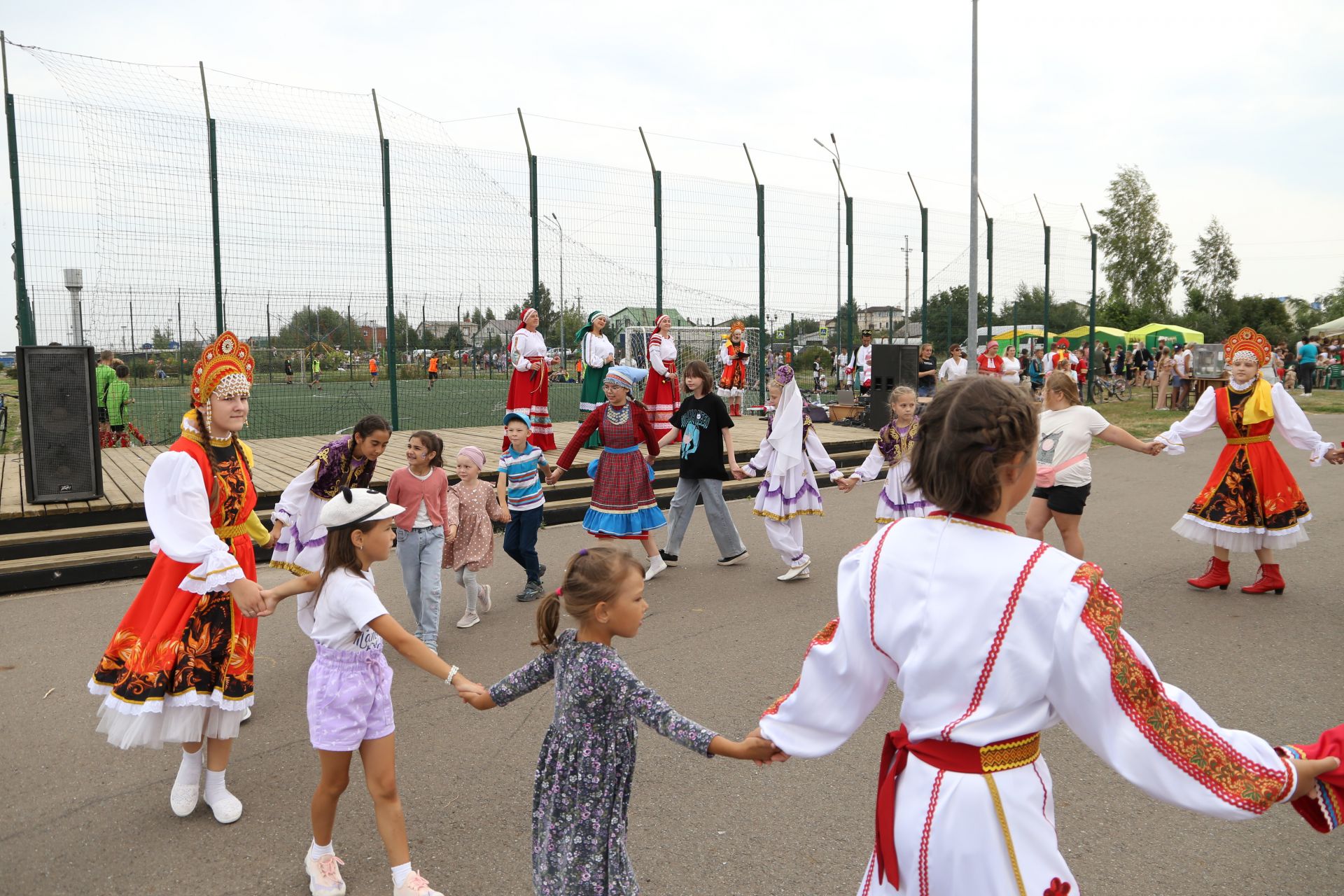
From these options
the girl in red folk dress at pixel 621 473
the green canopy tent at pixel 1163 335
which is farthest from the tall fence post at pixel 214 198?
the green canopy tent at pixel 1163 335

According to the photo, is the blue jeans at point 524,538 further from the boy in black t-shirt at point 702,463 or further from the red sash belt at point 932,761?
the red sash belt at point 932,761

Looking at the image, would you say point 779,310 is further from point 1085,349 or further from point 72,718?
point 1085,349

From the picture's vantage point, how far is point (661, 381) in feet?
45.5

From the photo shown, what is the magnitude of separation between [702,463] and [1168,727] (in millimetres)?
6553

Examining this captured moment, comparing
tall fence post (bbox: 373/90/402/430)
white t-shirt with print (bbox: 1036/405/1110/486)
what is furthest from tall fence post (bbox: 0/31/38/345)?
white t-shirt with print (bbox: 1036/405/1110/486)

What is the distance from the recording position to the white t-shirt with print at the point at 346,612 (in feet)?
11.1

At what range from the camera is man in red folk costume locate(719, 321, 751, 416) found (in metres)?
18.1

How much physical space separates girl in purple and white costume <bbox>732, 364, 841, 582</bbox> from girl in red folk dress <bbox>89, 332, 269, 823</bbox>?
15.0ft

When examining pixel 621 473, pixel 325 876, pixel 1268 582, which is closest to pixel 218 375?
pixel 325 876

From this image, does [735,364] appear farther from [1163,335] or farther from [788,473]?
[1163,335]

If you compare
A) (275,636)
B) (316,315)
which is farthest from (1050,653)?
(316,315)

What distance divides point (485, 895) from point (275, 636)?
3.74 meters

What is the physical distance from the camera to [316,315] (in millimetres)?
14445

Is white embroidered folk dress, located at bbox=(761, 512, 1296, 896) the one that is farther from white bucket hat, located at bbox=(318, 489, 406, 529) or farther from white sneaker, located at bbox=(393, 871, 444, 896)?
white bucket hat, located at bbox=(318, 489, 406, 529)
